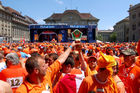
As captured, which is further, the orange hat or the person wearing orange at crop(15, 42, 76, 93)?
the orange hat

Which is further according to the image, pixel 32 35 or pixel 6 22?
pixel 6 22

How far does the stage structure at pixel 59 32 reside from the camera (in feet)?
129

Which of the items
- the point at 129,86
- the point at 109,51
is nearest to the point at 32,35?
the point at 109,51

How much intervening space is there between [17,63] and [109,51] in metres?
3.67

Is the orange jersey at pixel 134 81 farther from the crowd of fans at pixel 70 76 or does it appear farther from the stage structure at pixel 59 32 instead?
the stage structure at pixel 59 32

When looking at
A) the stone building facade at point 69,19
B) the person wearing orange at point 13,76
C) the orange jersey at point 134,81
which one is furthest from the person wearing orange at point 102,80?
the stone building facade at point 69,19

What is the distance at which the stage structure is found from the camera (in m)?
39.3

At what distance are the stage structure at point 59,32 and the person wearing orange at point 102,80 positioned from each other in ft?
120

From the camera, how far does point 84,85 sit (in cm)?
237

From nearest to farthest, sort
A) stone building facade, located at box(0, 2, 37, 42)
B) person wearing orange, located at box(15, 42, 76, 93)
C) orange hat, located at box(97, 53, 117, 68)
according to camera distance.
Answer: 1. person wearing orange, located at box(15, 42, 76, 93)
2. orange hat, located at box(97, 53, 117, 68)
3. stone building facade, located at box(0, 2, 37, 42)

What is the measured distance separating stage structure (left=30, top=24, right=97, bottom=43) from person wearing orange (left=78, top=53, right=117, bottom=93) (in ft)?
120

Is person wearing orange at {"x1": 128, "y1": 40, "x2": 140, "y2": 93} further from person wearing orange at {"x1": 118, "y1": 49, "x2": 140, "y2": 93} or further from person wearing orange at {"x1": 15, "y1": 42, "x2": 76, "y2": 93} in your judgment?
person wearing orange at {"x1": 15, "y1": 42, "x2": 76, "y2": 93}

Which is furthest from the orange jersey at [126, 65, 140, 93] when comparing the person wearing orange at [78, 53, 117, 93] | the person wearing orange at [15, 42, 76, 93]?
the person wearing orange at [15, 42, 76, 93]

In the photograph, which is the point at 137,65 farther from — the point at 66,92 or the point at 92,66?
the point at 66,92
